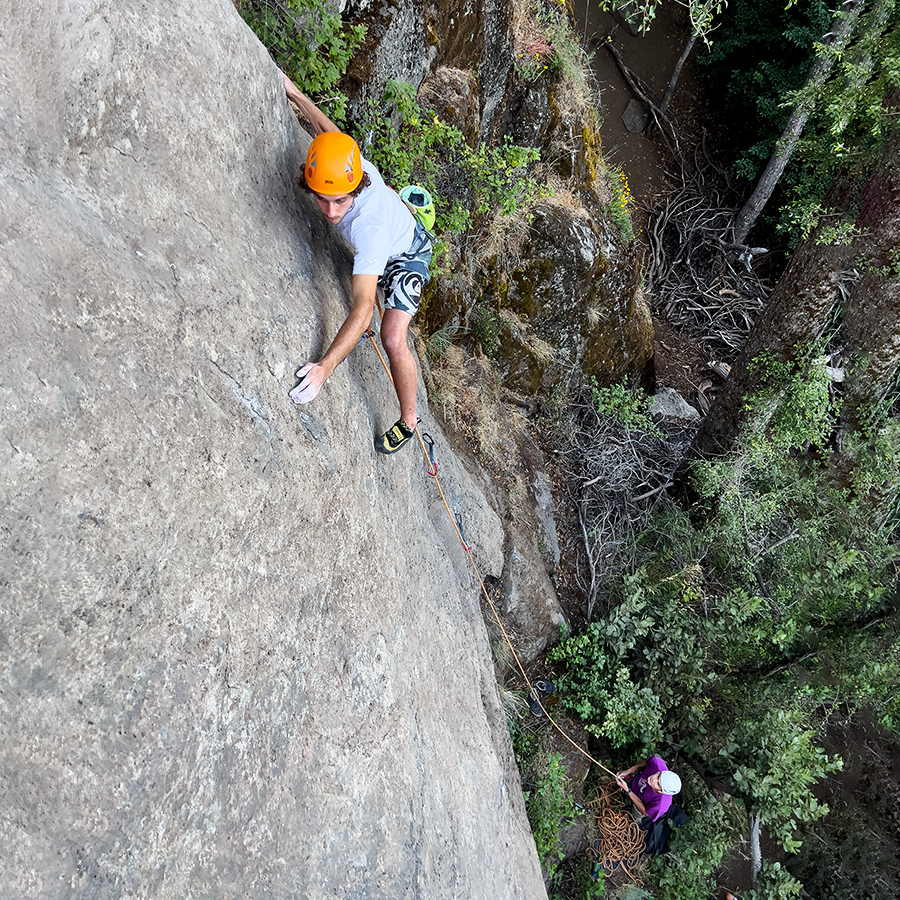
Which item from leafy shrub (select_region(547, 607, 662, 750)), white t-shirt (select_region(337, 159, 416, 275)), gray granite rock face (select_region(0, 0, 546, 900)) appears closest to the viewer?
gray granite rock face (select_region(0, 0, 546, 900))

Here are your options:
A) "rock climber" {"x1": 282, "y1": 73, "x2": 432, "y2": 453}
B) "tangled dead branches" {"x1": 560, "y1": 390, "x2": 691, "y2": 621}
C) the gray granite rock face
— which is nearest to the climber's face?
"rock climber" {"x1": 282, "y1": 73, "x2": 432, "y2": 453}

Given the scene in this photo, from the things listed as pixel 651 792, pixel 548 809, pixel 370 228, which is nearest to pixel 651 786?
pixel 651 792

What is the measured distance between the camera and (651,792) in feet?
21.6

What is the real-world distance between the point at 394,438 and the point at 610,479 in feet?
16.8

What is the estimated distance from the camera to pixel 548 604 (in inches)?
265

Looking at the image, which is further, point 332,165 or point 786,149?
point 786,149

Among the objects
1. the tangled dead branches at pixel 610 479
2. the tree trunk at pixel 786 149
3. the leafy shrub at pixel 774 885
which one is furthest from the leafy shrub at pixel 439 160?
the leafy shrub at pixel 774 885

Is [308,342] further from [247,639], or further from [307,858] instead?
[307,858]

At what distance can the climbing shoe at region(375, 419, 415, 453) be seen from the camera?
3.69 metres

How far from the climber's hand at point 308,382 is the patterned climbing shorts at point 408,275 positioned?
91cm

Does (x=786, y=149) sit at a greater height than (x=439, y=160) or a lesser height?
greater

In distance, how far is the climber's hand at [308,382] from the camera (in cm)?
289

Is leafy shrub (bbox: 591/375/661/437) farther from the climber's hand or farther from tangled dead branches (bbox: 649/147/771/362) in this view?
the climber's hand

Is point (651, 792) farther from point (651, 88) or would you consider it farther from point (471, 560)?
point (651, 88)
